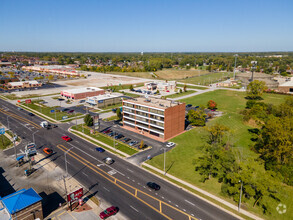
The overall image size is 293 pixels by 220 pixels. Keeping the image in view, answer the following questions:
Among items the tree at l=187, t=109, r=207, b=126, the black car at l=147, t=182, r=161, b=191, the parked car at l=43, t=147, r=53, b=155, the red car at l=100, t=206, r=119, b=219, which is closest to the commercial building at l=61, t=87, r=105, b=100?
the parked car at l=43, t=147, r=53, b=155

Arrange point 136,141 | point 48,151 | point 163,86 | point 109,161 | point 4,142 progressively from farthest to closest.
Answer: point 163,86 → point 136,141 → point 4,142 → point 48,151 → point 109,161

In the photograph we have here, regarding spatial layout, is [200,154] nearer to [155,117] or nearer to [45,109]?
[155,117]

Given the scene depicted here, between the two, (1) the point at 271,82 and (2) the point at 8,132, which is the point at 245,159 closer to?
(2) the point at 8,132

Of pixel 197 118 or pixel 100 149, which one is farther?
pixel 197 118

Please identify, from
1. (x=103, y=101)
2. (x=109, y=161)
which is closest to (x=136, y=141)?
(x=109, y=161)

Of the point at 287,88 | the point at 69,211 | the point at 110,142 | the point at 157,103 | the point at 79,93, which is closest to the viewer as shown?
the point at 69,211

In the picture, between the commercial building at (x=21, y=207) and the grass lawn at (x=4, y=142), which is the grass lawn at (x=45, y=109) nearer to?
the grass lawn at (x=4, y=142)

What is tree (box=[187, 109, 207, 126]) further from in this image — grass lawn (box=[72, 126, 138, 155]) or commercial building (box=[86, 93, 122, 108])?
commercial building (box=[86, 93, 122, 108])

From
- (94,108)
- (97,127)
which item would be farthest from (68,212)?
(94,108)
